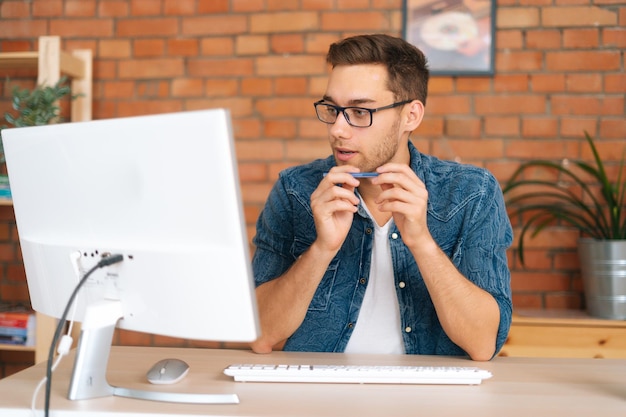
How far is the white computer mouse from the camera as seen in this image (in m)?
1.23

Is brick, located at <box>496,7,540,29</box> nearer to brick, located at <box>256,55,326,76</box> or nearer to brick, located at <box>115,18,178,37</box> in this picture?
brick, located at <box>256,55,326,76</box>

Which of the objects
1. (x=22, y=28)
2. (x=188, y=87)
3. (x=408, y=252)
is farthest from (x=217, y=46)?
(x=408, y=252)

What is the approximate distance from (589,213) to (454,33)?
2.92ft

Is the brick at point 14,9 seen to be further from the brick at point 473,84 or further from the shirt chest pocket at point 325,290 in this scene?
the shirt chest pocket at point 325,290

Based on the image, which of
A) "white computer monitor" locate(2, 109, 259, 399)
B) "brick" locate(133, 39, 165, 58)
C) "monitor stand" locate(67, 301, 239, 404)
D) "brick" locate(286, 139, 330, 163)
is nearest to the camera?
"white computer monitor" locate(2, 109, 259, 399)

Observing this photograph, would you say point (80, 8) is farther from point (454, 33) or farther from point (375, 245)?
point (375, 245)

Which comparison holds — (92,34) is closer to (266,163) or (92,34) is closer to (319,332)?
(266,163)

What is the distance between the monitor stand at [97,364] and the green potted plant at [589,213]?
1769mm

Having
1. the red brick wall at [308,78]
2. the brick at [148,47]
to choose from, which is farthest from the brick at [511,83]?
the brick at [148,47]

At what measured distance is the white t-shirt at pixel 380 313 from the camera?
1.75 metres

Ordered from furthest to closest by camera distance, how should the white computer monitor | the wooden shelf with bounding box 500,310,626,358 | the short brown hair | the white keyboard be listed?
the wooden shelf with bounding box 500,310,626,358, the short brown hair, the white keyboard, the white computer monitor

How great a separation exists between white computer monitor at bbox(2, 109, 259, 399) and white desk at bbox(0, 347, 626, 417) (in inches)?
4.3

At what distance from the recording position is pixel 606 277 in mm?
2410

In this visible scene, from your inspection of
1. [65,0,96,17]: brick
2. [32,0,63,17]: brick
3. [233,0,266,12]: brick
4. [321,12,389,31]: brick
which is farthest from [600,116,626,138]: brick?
[32,0,63,17]: brick
